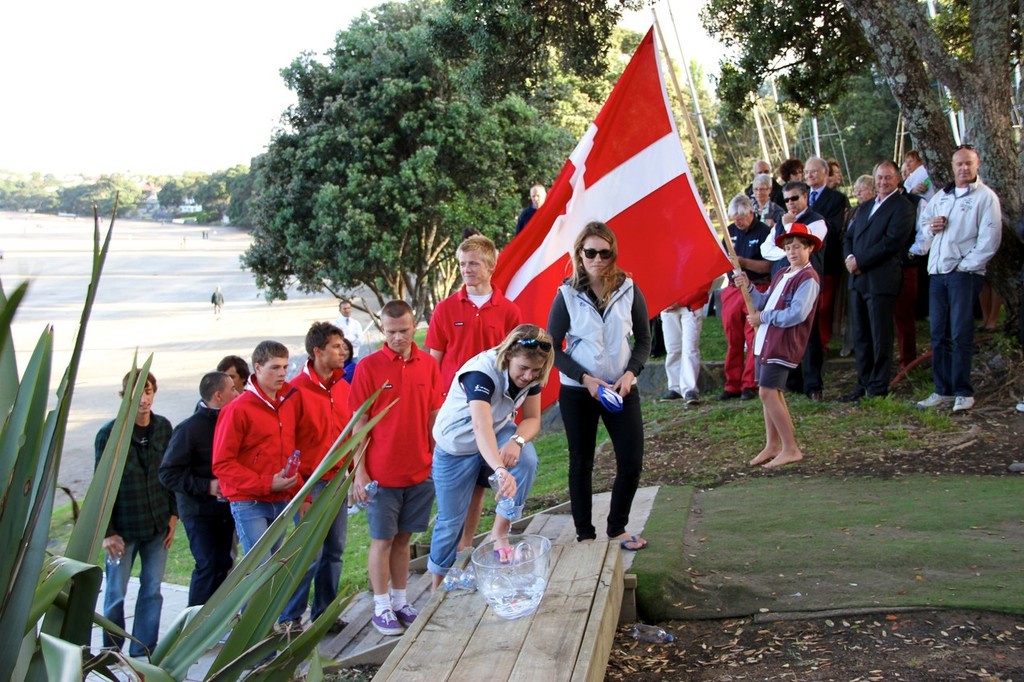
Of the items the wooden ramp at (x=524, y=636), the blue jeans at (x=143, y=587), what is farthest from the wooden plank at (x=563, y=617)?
the blue jeans at (x=143, y=587)

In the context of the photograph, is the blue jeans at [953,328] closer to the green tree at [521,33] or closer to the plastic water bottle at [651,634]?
the plastic water bottle at [651,634]

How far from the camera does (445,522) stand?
527 cm

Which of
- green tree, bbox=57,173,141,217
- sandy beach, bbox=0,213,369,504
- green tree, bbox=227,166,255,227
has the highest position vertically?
green tree, bbox=227,166,255,227

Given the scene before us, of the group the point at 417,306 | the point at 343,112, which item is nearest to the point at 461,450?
the point at 343,112

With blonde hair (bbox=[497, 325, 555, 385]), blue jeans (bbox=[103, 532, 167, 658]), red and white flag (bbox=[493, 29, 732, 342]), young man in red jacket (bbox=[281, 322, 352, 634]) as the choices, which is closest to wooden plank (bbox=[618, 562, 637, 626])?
blonde hair (bbox=[497, 325, 555, 385])

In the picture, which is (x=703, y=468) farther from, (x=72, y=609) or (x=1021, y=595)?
(x=72, y=609)

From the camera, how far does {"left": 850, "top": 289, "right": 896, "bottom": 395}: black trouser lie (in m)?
8.55

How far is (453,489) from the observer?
207 inches

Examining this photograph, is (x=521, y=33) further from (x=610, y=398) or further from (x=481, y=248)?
(x=610, y=398)

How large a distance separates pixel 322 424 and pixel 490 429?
5.01ft

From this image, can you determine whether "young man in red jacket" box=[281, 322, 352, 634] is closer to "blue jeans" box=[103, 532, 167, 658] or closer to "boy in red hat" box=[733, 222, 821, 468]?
"blue jeans" box=[103, 532, 167, 658]

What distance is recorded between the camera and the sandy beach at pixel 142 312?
2.92m

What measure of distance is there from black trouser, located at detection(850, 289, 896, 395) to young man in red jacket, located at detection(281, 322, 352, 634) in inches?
192

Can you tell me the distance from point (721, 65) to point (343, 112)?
10704 millimetres
